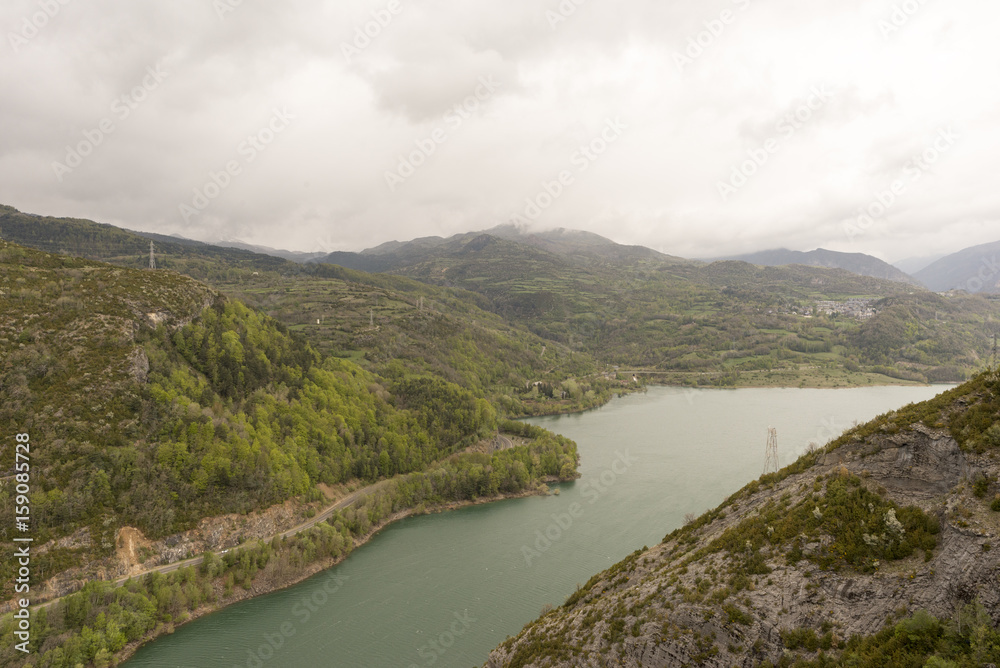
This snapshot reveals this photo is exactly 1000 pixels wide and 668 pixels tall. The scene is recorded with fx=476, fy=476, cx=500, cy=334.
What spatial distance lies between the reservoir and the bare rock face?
20.9 meters

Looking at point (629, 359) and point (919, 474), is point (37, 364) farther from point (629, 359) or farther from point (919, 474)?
point (629, 359)

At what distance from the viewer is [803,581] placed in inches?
570

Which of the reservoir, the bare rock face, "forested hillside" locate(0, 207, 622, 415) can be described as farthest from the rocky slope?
"forested hillside" locate(0, 207, 622, 415)

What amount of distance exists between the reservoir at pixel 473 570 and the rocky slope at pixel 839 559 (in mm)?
22366

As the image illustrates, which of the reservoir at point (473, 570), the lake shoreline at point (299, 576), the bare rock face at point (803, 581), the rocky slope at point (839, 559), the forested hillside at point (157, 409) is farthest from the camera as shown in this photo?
the forested hillside at point (157, 409)

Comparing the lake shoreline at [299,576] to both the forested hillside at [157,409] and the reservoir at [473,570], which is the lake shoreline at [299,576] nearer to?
the reservoir at [473,570]

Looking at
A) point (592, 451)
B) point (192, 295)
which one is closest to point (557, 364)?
point (592, 451)

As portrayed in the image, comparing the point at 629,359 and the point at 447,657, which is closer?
the point at 447,657

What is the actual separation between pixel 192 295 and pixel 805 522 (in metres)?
67.4

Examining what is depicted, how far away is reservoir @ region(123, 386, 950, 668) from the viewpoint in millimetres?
36469

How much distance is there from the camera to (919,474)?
14.2m

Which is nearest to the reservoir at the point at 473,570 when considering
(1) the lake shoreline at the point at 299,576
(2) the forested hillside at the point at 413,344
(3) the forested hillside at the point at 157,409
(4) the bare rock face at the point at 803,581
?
(1) the lake shoreline at the point at 299,576

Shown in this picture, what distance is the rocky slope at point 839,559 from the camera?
12.1 meters

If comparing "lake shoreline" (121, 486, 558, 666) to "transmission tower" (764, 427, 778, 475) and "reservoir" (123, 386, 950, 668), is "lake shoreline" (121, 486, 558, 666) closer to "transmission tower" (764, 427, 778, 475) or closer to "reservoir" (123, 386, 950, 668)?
"reservoir" (123, 386, 950, 668)
